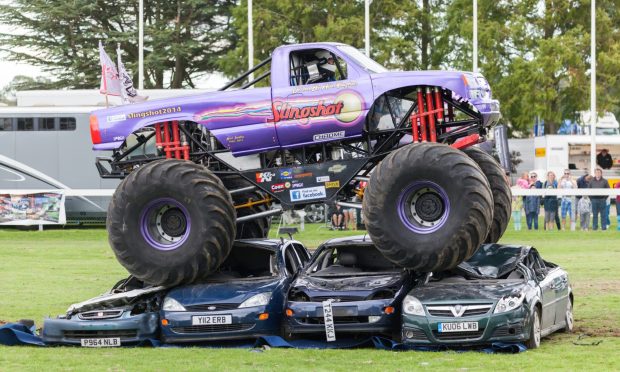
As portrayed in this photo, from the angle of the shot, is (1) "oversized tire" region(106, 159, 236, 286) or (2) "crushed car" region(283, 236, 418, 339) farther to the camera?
(1) "oversized tire" region(106, 159, 236, 286)

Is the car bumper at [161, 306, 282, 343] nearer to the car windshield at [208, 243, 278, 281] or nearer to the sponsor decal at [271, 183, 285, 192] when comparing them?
the car windshield at [208, 243, 278, 281]

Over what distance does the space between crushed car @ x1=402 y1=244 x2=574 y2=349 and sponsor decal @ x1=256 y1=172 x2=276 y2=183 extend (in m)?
2.82

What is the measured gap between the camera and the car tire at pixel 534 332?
15453mm

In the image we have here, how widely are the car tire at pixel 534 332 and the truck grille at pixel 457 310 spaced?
24.2 inches

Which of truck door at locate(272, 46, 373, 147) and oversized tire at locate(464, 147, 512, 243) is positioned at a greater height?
truck door at locate(272, 46, 373, 147)

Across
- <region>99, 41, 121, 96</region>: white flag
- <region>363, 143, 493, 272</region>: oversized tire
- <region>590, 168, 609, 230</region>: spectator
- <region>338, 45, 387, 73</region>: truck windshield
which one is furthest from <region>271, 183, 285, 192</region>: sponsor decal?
<region>590, 168, 609, 230</region>: spectator

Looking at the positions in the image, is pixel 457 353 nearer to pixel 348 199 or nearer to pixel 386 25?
pixel 348 199

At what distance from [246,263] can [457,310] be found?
3.73 m

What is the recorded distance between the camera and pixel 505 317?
15.1 m

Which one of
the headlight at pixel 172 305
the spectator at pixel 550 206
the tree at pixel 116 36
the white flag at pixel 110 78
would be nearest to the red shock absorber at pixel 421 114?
the headlight at pixel 172 305

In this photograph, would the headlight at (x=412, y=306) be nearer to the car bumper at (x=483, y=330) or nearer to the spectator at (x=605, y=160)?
the car bumper at (x=483, y=330)

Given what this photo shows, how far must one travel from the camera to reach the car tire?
15453 mm

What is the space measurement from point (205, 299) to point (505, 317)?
151 inches

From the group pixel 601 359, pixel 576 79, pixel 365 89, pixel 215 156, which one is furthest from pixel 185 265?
pixel 576 79
